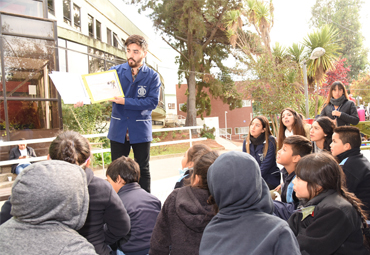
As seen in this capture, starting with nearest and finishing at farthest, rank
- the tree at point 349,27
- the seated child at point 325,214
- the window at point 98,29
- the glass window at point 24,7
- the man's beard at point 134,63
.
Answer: the seated child at point 325,214
the man's beard at point 134,63
the glass window at point 24,7
the window at point 98,29
the tree at point 349,27

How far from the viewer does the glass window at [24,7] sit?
7768 millimetres

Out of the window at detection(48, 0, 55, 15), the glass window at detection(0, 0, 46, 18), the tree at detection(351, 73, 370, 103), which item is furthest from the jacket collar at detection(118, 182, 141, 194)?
the tree at detection(351, 73, 370, 103)

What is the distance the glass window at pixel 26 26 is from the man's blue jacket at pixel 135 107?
A: 597cm

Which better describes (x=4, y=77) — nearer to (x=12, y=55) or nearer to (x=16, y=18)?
(x=12, y=55)

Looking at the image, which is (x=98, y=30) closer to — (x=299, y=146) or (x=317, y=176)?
(x=299, y=146)

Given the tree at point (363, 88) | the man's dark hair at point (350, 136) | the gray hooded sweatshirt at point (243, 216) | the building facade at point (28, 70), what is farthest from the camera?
the tree at point (363, 88)

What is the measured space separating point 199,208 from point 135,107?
5.32 ft

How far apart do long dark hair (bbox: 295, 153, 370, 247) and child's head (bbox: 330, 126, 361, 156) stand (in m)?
0.84

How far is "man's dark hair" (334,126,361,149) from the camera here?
2770mm

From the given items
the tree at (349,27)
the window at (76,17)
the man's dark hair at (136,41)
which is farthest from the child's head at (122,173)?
the tree at (349,27)

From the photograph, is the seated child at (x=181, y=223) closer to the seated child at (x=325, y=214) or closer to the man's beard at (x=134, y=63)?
the seated child at (x=325, y=214)

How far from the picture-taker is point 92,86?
3152 millimetres

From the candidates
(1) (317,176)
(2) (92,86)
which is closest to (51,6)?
(2) (92,86)

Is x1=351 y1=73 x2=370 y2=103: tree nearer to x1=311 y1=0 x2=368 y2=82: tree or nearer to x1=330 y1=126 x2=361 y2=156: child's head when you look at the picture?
x1=311 y1=0 x2=368 y2=82: tree
